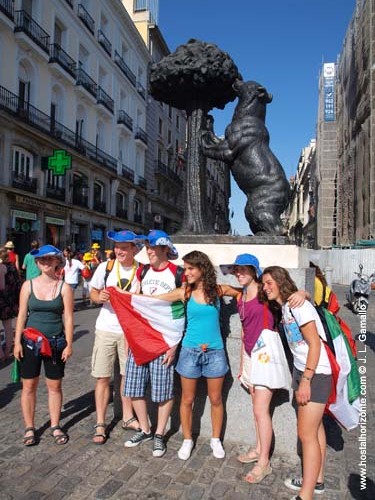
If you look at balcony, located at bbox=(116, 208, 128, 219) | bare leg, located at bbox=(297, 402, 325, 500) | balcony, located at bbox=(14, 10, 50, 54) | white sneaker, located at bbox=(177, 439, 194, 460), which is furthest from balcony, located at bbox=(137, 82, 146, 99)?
bare leg, located at bbox=(297, 402, 325, 500)

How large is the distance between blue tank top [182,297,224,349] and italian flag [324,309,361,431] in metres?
0.86

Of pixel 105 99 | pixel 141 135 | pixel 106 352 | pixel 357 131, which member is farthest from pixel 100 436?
pixel 141 135

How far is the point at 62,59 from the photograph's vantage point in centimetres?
Result: 2302

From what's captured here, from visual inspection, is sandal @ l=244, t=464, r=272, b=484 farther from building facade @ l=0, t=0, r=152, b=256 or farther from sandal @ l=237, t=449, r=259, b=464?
building facade @ l=0, t=0, r=152, b=256

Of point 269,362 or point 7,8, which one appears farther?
point 7,8

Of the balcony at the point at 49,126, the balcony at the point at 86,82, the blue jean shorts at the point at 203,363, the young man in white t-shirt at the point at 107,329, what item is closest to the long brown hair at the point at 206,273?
the blue jean shorts at the point at 203,363

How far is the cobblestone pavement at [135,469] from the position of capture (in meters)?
2.78

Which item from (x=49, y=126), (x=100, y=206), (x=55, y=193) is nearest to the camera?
(x=49, y=126)

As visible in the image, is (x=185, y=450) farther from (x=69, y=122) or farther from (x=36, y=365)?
(x=69, y=122)

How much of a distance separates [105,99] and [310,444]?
96.2ft

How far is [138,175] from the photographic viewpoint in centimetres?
3412

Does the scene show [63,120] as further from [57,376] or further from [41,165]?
[57,376]

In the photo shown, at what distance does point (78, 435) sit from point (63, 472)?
648 mm

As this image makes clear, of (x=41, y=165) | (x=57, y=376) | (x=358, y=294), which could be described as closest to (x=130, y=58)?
(x=41, y=165)
